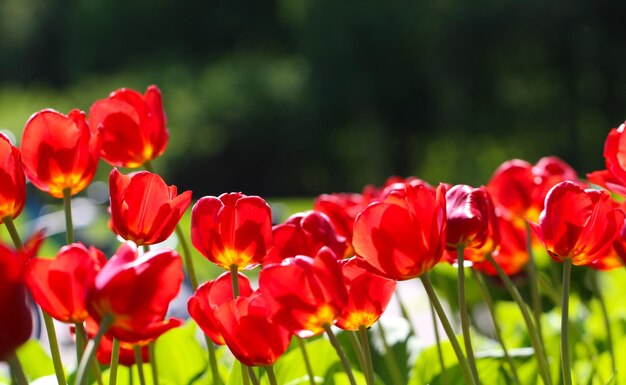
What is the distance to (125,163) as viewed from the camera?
1.17 meters

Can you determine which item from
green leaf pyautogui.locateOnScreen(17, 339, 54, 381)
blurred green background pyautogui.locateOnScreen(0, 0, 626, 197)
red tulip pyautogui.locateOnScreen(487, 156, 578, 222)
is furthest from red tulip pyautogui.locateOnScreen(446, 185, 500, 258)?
blurred green background pyautogui.locateOnScreen(0, 0, 626, 197)

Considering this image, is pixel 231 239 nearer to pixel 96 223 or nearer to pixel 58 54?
pixel 96 223

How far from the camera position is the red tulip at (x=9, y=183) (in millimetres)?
880

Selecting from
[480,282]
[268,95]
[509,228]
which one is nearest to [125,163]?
[480,282]

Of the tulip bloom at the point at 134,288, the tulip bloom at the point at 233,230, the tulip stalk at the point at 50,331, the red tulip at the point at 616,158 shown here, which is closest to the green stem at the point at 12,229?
the tulip stalk at the point at 50,331

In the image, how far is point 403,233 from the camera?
0.81 meters

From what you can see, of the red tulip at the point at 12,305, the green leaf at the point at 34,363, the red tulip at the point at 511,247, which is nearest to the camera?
the red tulip at the point at 12,305

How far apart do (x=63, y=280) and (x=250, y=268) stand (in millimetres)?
235

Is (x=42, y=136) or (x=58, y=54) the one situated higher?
(x=42, y=136)

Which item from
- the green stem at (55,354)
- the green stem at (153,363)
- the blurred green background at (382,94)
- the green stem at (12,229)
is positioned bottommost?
the blurred green background at (382,94)

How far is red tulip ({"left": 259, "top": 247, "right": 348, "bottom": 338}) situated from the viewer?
746mm

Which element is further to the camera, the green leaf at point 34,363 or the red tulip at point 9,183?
the green leaf at point 34,363

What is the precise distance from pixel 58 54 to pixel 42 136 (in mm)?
33174

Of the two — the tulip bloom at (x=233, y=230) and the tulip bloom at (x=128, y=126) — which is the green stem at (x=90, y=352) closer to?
the tulip bloom at (x=233, y=230)
